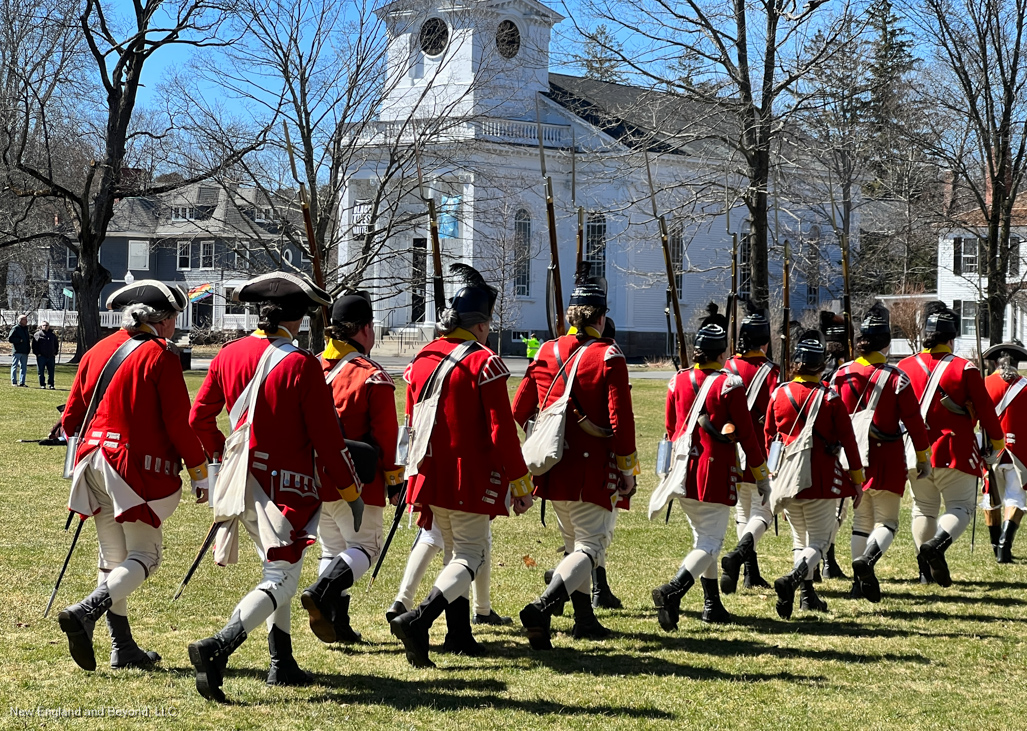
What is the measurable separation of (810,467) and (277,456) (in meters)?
3.84

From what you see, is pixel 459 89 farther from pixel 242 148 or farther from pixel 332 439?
pixel 332 439

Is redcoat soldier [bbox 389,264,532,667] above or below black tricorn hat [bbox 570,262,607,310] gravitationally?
below

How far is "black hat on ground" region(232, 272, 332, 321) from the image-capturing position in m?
5.97

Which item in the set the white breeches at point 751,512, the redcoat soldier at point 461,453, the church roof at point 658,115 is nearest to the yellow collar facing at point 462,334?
the redcoat soldier at point 461,453

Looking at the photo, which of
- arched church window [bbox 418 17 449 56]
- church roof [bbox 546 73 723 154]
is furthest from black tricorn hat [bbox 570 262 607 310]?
arched church window [bbox 418 17 449 56]

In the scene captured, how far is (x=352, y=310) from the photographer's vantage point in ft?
23.2

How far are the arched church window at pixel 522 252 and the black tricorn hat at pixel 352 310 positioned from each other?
31478 mm

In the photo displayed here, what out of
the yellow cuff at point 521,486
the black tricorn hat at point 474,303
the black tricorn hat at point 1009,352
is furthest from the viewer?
the black tricorn hat at point 1009,352

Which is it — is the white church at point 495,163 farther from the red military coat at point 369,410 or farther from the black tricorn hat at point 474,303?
the red military coat at point 369,410

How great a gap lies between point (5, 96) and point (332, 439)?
33.1 metres

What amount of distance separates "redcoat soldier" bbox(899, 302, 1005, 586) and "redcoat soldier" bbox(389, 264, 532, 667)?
13.2 feet

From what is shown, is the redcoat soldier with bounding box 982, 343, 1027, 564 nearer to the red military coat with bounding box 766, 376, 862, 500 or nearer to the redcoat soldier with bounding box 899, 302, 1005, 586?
the redcoat soldier with bounding box 899, 302, 1005, 586

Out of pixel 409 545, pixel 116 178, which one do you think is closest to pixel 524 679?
pixel 409 545

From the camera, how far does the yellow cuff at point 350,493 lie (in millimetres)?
5957
